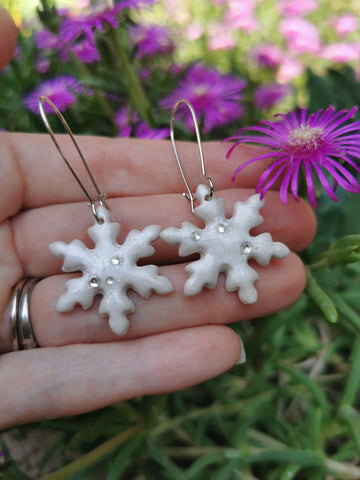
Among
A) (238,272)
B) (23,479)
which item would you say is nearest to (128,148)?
(238,272)

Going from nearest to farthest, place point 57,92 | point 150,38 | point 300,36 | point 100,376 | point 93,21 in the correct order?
point 100,376 → point 93,21 → point 57,92 → point 150,38 → point 300,36

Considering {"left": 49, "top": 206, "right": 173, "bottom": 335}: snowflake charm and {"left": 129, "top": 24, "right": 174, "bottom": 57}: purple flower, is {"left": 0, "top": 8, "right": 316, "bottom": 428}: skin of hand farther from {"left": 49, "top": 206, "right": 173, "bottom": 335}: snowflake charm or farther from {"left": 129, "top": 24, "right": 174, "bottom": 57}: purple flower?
{"left": 129, "top": 24, "right": 174, "bottom": 57}: purple flower

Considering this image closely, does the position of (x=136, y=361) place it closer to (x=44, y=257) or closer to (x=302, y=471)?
(x=44, y=257)

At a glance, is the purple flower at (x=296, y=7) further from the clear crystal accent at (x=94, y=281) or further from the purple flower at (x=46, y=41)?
the clear crystal accent at (x=94, y=281)

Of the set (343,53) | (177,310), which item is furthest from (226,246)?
(343,53)

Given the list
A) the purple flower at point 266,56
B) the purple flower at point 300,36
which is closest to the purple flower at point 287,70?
the purple flower at point 266,56

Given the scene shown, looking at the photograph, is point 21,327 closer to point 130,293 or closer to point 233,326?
point 130,293
